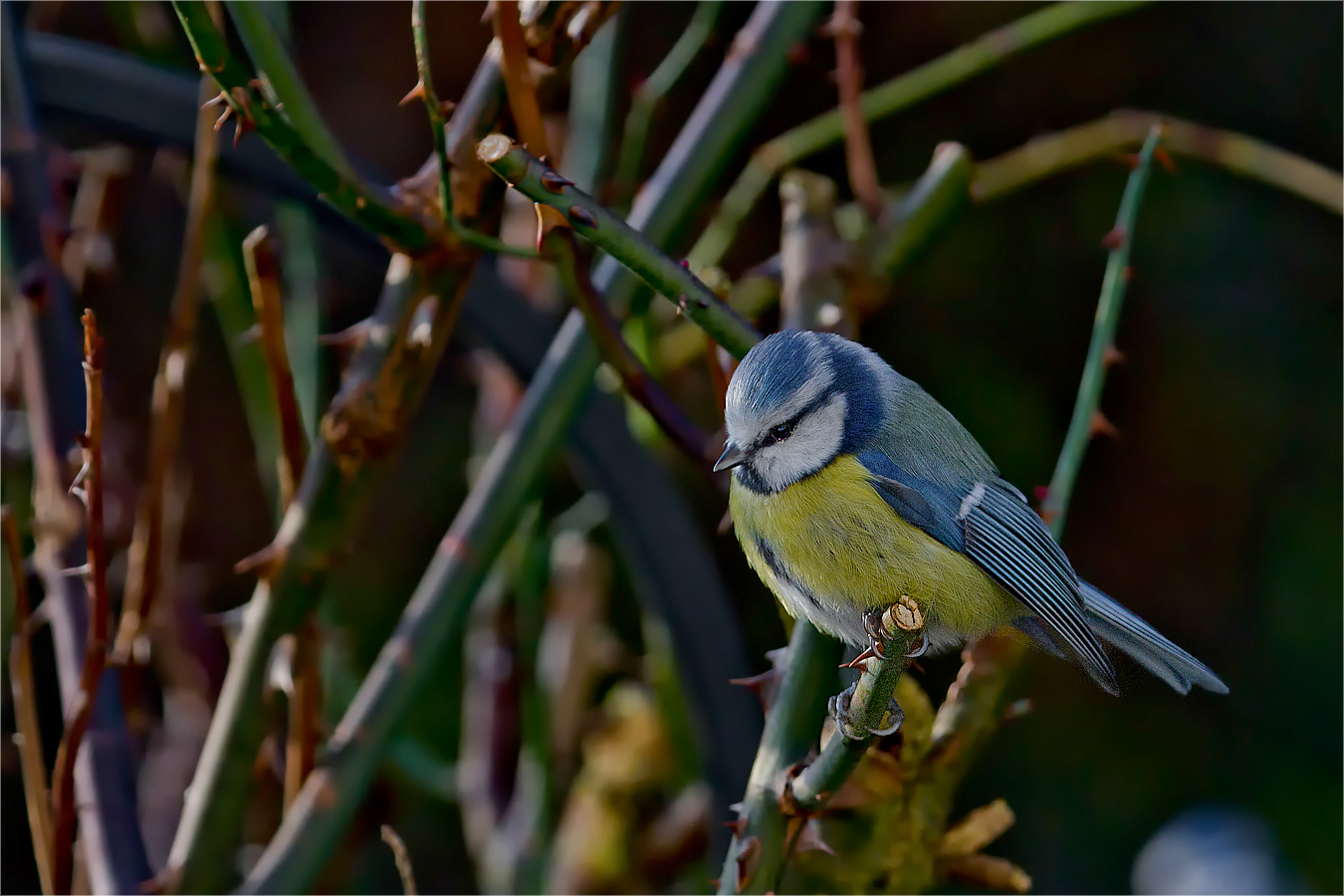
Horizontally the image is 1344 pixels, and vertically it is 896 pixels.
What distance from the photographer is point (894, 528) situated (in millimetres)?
806

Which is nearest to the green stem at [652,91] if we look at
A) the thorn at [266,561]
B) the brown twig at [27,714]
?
the thorn at [266,561]

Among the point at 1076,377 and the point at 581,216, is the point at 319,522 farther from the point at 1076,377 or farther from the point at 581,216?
the point at 1076,377

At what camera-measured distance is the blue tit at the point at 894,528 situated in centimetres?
80

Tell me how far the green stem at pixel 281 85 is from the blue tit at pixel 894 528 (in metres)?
0.30

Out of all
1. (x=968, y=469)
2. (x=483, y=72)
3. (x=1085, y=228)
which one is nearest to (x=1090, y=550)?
(x=1085, y=228)

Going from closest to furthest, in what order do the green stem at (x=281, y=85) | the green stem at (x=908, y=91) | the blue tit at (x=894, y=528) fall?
the green stem at (x=281, y=85), the blue tit at (x=894, y=528), the green stem at (x=908, y=91)

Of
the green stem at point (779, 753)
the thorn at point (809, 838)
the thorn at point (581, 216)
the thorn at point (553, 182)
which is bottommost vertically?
the thorn at point (809, 838)

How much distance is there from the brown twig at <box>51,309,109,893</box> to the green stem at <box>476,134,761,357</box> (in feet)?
0.88

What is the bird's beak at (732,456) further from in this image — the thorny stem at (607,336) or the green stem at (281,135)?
the green stem at (281,135)

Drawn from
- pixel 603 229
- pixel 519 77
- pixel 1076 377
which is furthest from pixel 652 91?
pixel 1076 377

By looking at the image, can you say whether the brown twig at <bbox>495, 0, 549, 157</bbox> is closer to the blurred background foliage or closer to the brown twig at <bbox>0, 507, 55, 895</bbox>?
the brown twig at <bbox>0, 507, 55, 895</bbox>

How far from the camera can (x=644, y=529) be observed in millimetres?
995

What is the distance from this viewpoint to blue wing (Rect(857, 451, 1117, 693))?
2.62 ft

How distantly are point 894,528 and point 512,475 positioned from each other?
1.02 ft
